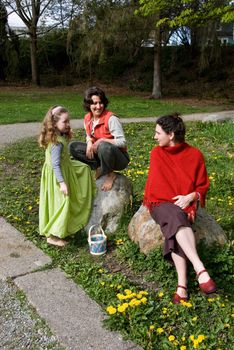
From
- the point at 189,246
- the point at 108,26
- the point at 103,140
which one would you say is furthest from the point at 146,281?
the point at 108,26

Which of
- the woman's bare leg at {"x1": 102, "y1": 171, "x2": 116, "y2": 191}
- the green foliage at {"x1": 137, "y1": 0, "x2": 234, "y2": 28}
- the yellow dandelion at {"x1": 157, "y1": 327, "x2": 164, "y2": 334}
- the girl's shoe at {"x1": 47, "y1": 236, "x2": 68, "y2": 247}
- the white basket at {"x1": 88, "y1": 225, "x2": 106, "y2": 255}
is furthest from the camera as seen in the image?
the green foliage at {"x1": 137, "y1": 0, "x2": 234, "y2": 28}

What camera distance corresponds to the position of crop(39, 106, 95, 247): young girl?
4.17 m

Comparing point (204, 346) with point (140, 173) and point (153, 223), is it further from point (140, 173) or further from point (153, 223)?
point (140, 173)

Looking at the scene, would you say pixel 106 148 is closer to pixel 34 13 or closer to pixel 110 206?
pixel 110 206

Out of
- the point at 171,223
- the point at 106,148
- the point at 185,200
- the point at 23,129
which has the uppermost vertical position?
the point at 106,148

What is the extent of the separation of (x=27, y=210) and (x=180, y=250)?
2509 mm

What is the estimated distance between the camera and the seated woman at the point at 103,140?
427 centimetres

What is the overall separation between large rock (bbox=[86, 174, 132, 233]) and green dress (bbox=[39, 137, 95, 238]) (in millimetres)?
73

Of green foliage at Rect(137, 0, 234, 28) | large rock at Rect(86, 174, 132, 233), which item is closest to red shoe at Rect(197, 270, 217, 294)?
large rock at Rect(86, 174, 132, 233)

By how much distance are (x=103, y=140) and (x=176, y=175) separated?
95 centimetres

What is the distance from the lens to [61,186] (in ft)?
13.7

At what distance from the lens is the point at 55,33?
27312 mm

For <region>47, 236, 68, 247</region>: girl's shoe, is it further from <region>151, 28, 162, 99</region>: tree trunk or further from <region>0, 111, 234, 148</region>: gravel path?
<region>151, 28, 162, 99</region>: tree trunk

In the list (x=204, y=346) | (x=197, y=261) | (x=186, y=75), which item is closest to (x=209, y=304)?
(x=197, y=261)
